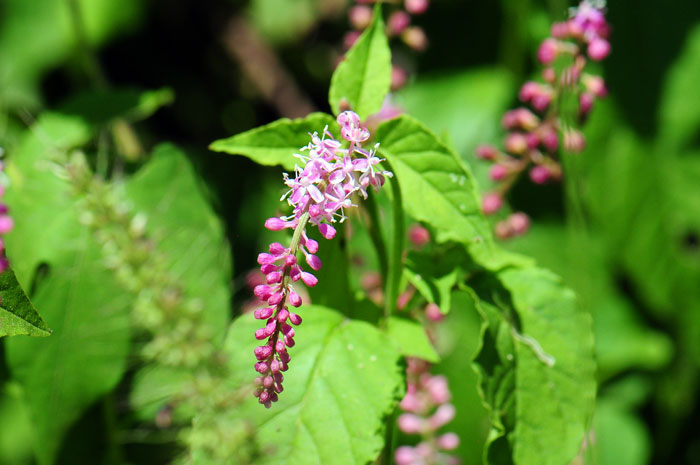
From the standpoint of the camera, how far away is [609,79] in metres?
2.15

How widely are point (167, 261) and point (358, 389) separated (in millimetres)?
500

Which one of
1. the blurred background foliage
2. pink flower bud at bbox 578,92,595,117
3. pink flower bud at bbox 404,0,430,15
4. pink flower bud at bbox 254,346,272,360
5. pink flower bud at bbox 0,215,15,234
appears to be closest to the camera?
pink flower bud at bbox 254,346,272,360

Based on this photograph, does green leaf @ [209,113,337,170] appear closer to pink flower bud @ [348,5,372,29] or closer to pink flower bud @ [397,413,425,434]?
pink flower bud @ [348,5,372,29]

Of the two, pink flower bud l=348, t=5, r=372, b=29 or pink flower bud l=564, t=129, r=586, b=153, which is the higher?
pink flower bud l=348, t=5, r=372, b=29

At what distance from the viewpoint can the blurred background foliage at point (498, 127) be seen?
2.08 meters

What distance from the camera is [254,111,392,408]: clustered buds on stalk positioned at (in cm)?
88

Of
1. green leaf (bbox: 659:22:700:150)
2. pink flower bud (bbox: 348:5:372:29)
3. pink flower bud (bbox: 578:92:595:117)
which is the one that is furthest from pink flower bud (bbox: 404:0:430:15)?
green leaf (bbox: 659:22:700:150)

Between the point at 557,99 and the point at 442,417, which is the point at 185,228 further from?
the point at 557,99

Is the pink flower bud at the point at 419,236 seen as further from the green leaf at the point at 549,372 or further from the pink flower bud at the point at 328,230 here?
the pink flower bud at the point at 328,230

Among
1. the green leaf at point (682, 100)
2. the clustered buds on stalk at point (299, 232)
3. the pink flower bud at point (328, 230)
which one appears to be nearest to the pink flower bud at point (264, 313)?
the clustered buds on stalk at point (299, 232)

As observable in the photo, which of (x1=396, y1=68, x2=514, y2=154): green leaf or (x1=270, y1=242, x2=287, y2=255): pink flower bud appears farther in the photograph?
(x1=396, y1=68, x2=514, y2=154): green leaf

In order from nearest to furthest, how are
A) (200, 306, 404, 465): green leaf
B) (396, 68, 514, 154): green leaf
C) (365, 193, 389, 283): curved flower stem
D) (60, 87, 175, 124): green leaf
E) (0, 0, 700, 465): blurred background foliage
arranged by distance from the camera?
(200, 306, 404, 465): green leaf
(365, 193, 389, 283): curved flower stem
(60, 87, 175, 124): green leaf
(0, 0, 700, 465): blurred background foliage
(396, 68, 514, 154): green leaf

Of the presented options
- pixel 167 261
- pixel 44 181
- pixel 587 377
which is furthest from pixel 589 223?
pixel 44 181

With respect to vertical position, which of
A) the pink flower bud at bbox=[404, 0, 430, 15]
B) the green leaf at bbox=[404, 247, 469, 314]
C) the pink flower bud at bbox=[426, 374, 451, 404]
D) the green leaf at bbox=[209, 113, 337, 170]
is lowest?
the pink flower bud at bbox=[426, 374, 451, 404]
